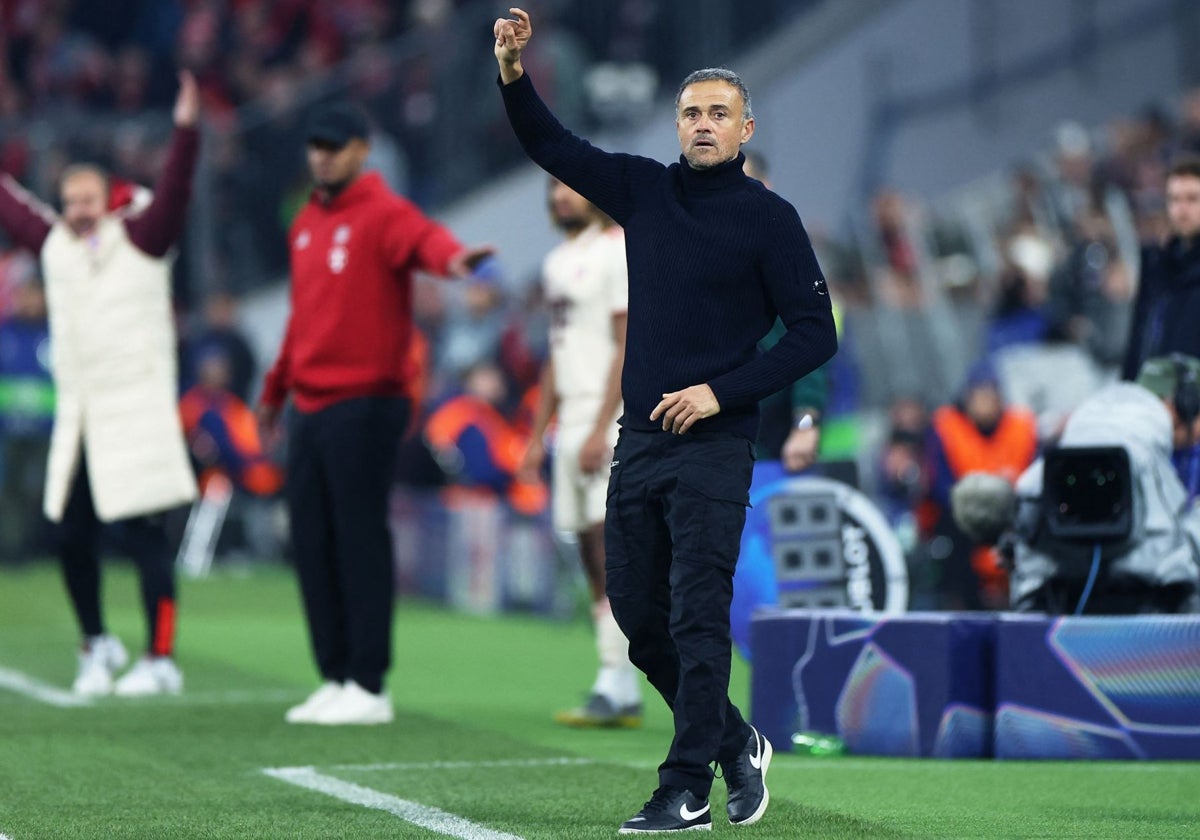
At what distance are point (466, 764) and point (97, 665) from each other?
291cm

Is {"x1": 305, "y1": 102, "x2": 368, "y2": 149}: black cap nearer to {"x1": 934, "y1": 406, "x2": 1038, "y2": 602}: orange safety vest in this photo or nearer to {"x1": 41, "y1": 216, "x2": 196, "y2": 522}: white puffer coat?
{"x1": 41, "y1": 216, "x2": 196, "y2": 522}: white puffer coat

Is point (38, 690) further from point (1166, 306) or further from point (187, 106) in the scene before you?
point (1166, 306)

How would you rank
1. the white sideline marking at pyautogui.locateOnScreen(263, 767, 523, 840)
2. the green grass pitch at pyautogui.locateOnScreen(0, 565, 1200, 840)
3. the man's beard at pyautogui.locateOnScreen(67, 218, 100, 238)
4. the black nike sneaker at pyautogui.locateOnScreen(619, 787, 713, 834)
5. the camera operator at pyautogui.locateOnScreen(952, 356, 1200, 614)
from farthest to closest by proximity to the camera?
the man's beard at pyautogui.locateOnScreen(67, 218, 100, 238) < the camera operator at pyautogui.locateOnScreen(952, 356, 1200, 614) < the green grass pitch at pyautogui.locateOnScreen(0, 565, 1200, 840) < the white sideline marking at pyautogui.locateOnScreen(263, 767, 523, 840) < the black nike sneaker at pyautogui.locateOnScreen(619, 787, 713, 834)

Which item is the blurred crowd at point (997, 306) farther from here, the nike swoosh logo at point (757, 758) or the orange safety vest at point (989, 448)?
the nike swoosh logo at point (757, 758)

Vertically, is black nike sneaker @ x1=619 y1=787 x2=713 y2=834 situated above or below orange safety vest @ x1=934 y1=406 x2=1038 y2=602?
below

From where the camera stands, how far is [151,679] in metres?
9.98

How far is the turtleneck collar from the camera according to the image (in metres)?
6.28

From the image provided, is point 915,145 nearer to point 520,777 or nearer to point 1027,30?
point 1027,30

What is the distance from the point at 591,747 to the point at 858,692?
986 millimetres

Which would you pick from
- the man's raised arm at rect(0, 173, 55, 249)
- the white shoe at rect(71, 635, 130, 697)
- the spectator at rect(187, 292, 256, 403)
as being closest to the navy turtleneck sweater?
the white shoe at rect(71, 635, 130, 697)

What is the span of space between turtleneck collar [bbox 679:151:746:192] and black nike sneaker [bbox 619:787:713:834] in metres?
1.59

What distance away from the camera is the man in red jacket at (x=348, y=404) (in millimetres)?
9039

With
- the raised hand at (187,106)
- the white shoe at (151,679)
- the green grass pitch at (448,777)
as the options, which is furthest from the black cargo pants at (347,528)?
the raised hand at (187,106)

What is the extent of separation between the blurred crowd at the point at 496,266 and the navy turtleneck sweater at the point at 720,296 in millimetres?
5530
